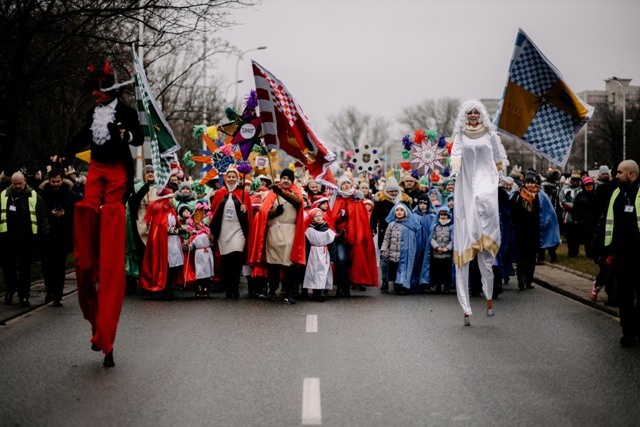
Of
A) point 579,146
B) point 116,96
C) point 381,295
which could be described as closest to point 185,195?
point 381,295

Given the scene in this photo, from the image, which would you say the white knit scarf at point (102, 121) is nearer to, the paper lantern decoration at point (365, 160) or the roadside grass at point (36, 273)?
the roadside grass at point (36, 273)

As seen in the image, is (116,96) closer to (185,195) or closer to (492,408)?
(492,408)

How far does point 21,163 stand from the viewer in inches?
1593

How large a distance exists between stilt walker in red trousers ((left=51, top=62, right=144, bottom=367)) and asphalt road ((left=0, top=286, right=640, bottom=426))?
53cm

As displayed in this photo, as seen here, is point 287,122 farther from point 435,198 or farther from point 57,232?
point 435,198

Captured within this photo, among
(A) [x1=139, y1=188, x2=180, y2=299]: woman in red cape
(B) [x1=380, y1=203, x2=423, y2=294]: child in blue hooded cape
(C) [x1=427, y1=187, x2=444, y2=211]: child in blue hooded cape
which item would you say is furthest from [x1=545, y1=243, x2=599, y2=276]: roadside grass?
(A) [x1=139, y1=188, x2=180, y2=299]: woman in red cape

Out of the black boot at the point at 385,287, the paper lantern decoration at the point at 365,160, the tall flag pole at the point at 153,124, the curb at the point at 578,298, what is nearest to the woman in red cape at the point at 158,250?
the black boot at the point at 385,287

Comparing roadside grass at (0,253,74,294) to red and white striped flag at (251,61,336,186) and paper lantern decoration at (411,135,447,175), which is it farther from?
paper lantern decoration at (411,135,447,175)

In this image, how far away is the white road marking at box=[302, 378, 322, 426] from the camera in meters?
7.09

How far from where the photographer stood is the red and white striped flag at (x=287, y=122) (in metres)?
15.9

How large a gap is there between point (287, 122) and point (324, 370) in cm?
759

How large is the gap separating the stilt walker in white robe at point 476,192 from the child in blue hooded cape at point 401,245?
404 cm

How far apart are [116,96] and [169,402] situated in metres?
3.38

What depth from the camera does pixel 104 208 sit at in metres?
9.38
